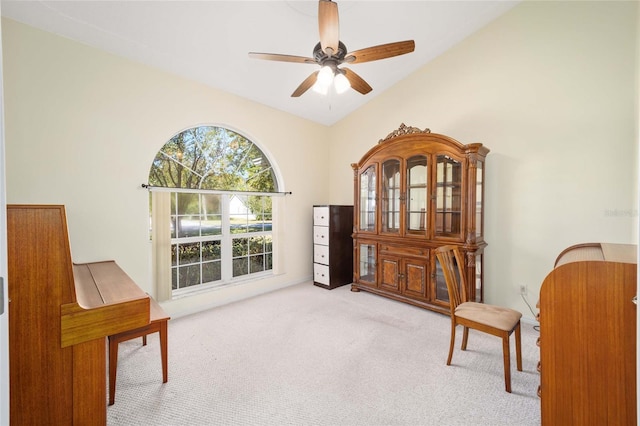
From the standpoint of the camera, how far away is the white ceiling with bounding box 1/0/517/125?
2.26 m

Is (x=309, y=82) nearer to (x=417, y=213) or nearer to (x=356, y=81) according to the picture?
(x=356, y=81)

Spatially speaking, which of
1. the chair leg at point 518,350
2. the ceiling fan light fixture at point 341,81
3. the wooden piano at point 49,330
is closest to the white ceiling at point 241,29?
the ceiling fan light fixture at point 341,81

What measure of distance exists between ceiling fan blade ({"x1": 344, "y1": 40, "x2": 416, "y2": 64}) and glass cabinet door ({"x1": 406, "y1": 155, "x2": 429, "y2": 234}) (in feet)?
4.98

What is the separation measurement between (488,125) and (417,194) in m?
1.07

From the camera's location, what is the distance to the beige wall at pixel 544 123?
2.54 meters

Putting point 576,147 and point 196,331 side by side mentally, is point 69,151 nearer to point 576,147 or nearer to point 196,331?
point 196,331

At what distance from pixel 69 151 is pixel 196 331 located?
198 cm

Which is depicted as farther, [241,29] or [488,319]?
[241,29]

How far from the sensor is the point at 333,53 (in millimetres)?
1958

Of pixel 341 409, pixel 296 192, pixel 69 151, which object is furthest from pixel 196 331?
pixel 296 192

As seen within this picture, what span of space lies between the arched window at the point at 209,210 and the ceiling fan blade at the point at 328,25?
6.92 ft

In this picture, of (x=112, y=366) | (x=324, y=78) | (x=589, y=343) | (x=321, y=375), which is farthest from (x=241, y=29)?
(x=589, y=343)

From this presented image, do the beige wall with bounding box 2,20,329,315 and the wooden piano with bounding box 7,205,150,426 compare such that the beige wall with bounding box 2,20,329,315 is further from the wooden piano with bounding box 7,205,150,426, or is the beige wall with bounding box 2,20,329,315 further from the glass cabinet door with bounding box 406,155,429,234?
the glass cabinet door with bounding box 406,155,429,234

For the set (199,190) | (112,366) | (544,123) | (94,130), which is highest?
(544,123)
